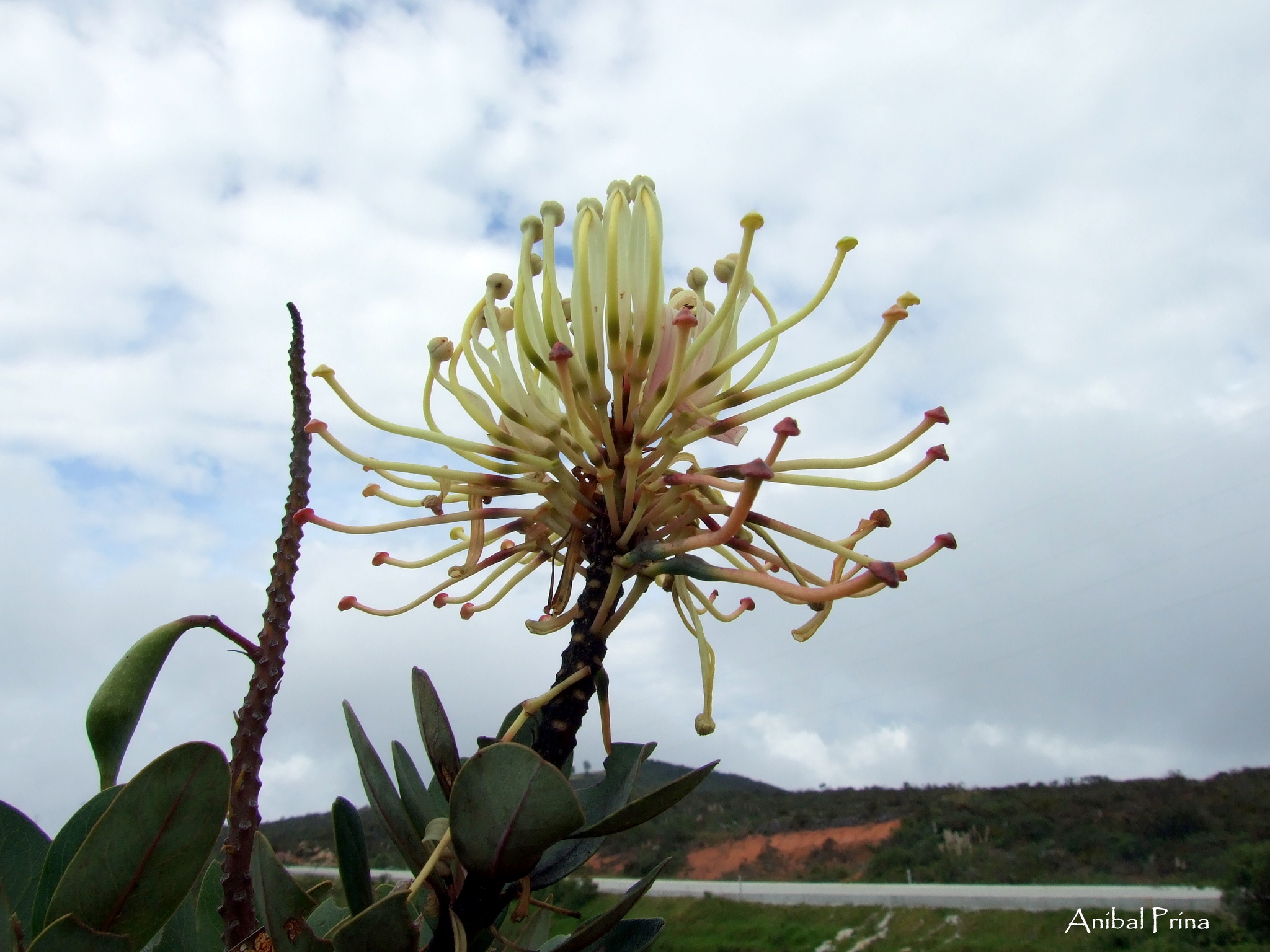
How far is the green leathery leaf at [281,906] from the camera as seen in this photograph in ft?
3.00

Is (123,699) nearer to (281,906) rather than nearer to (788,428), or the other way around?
(281,906)

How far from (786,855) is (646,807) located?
30294 millimetres

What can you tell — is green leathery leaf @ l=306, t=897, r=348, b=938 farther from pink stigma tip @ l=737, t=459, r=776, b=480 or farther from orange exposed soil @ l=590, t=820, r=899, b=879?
orange exposed soil @ l=590, t=820, r=899, b=879

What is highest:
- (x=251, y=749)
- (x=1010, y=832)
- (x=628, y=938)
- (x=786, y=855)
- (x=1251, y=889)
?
(x=251, y=749)

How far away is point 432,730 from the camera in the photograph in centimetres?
115

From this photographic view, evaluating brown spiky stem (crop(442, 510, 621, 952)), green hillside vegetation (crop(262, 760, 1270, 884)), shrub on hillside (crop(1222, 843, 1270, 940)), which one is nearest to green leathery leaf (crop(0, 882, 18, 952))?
brown spiky stem (crop(442, 510, 621, 952))


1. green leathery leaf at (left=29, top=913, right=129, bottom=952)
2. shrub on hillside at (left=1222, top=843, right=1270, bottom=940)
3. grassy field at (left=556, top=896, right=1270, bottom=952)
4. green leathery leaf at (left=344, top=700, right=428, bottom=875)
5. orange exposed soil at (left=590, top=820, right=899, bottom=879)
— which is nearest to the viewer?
green leathery leaf at (left=29, top=913, right=129, bottom=952)

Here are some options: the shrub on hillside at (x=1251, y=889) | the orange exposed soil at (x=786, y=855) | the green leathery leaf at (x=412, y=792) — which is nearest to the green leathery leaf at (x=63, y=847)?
the green leathery leaf at (x=412, y=792)

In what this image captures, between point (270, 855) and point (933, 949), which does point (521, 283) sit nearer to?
point (270, 855)

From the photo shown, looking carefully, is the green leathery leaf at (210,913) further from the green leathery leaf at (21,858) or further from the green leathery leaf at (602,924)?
the green leathery leaf at (602,924)

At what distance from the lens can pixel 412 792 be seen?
1.12 metres

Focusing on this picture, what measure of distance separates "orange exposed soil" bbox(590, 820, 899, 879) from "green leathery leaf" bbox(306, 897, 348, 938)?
87.3ft

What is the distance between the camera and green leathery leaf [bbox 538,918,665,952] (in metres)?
1.12

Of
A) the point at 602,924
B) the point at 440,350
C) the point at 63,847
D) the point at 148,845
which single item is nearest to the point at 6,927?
the point at 63,847
